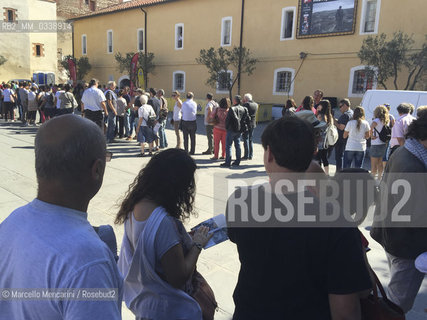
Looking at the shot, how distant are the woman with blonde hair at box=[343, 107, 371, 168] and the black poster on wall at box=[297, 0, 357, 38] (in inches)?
500

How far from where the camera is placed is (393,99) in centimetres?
932

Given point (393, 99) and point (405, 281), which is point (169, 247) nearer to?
point (405, 281)

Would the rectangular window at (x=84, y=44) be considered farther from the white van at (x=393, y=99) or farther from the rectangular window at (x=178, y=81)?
the white van at (x=393, y=99)

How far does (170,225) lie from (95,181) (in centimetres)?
66

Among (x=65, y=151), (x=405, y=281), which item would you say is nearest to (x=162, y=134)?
(x=405, y=281)

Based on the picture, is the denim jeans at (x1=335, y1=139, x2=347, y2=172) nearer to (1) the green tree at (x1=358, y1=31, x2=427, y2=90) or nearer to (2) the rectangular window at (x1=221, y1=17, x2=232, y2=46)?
(1) the green tree at (x1=358, y1=31, x2=427, y2=90)

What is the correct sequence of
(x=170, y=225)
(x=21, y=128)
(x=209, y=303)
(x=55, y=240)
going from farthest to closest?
1. (x=21, y=128)
2. (x=209, y=303)
3. (x=170, y=225)
4. (x=55, y=240)

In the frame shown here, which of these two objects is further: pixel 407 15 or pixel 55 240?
pixel 407 15

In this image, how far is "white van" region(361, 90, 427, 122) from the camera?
8883mm

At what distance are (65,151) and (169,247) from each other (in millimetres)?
810

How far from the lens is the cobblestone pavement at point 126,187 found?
3430 millimetres

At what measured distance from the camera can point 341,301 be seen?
4.20ft

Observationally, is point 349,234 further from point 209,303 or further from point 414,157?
point 414,157

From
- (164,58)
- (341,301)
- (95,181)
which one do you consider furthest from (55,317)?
(164,58)
